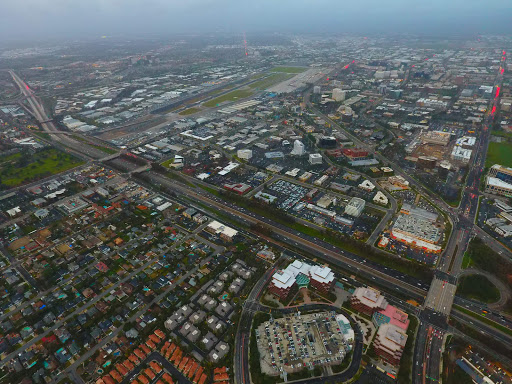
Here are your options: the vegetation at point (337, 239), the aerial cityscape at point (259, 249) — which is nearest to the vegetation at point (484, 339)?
the aerial cityscape at point (259, 249)

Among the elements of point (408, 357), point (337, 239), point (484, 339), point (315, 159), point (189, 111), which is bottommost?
point (189, 111)

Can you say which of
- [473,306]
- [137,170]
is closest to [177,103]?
[137,170]

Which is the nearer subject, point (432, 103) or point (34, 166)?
point (34, 166)

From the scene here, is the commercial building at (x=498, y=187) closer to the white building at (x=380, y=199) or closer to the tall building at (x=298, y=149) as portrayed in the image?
the white building at (x=380, y=199)

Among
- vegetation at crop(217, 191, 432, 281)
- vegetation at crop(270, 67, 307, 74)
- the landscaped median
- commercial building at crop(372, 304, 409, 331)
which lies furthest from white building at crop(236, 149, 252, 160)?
vegetation at crop(270, 67, 307, 74)

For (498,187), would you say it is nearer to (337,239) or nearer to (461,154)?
(461,154)

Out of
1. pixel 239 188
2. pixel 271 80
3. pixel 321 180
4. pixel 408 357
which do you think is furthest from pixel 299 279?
pixel 271 80
